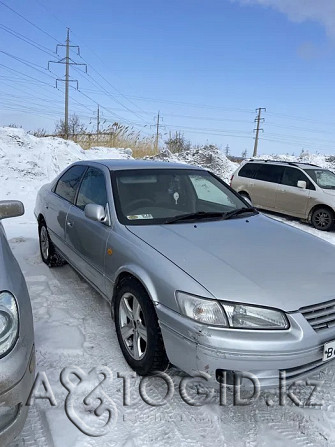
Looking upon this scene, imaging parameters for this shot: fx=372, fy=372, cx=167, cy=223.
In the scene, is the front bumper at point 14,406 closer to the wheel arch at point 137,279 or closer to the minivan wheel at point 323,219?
the wheel arch at point 137,279

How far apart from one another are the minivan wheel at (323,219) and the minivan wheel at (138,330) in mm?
7312

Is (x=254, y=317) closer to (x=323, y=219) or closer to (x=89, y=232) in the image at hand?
(x=89, y=232)

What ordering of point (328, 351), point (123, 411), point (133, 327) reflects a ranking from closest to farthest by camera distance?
point (328, 351)
point (123, 411)
point (133, 327)

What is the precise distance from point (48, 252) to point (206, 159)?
14282 mm

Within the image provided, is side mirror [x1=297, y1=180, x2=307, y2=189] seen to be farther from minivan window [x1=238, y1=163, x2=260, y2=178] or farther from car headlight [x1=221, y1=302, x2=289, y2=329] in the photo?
car headlight [x1=221, y1=302, x2=289, y2=329]

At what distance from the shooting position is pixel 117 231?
2.94 m

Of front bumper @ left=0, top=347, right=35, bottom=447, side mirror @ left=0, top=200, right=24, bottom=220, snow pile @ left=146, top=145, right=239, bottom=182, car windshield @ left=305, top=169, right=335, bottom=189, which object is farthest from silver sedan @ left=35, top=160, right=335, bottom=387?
snow pile @ left=146, top=145, right=239, bottom=182

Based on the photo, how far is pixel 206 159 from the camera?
18.2m

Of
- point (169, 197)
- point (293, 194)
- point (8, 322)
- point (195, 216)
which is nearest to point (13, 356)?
point (8, 322)

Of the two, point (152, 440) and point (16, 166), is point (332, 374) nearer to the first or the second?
point (152, 440)

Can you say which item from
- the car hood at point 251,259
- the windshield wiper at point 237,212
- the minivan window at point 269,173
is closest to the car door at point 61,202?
the car hood at point 251,259

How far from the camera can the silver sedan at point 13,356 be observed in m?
1.62

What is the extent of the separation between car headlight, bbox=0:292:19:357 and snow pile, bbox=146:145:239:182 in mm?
15986

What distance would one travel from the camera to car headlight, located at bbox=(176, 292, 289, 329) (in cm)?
208
